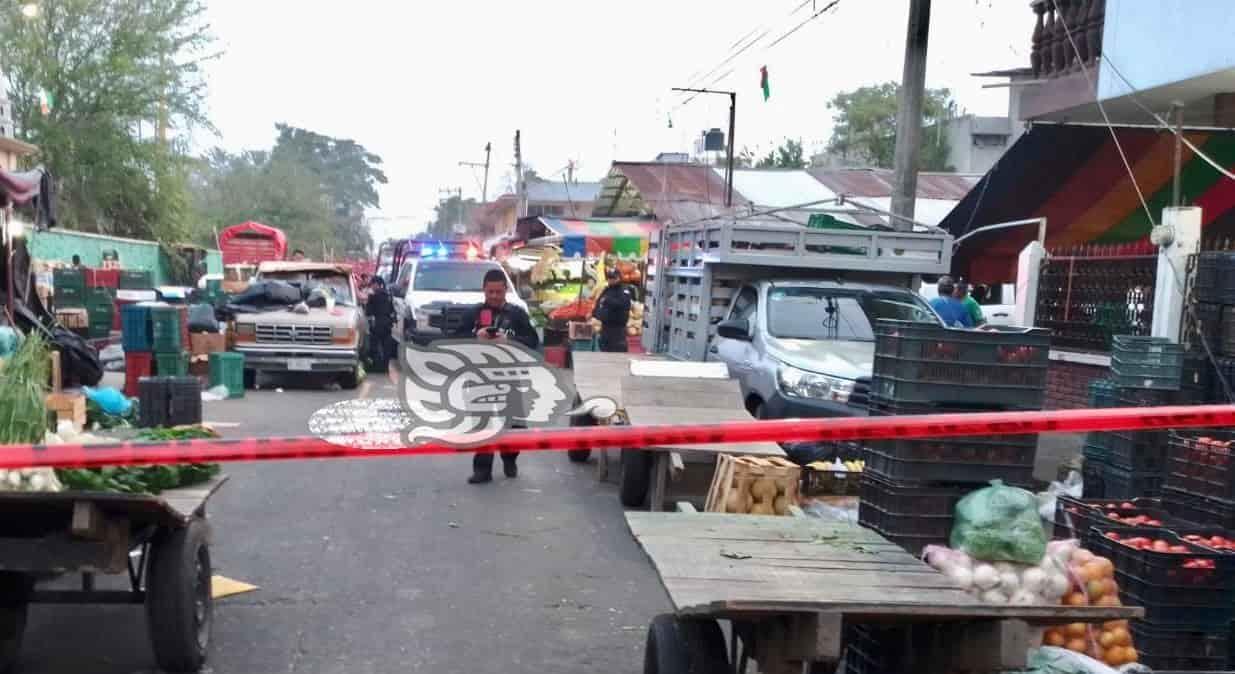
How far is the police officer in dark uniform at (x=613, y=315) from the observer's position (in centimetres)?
1458

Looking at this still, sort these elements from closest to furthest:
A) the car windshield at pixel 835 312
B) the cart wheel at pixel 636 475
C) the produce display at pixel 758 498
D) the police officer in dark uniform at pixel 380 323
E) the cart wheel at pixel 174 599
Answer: the cart wheel at pixel 174 599, the produce display at pixel 758 498, the cart wheel at pixel 636 475, the car windshield at pixel 835 312, the police officer in dark uniform at pixel 380 323

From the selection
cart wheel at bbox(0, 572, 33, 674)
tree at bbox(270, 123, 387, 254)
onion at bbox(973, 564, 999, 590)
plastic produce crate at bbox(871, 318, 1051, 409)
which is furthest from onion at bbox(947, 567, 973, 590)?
tree at bbox(270, 123, 387, 254)

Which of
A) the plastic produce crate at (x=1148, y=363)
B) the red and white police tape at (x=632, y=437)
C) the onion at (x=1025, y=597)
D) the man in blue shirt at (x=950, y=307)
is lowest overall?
the onion at (x=1025, y=597)

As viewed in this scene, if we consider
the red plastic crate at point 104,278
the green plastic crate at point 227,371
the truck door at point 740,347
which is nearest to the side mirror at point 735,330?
the truck door at point 740,347

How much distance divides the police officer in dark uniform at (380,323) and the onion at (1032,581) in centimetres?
1454

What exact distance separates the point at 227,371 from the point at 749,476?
9.55 m

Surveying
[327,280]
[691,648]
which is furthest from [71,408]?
[327,280]

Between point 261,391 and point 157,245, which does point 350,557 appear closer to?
point 261,391

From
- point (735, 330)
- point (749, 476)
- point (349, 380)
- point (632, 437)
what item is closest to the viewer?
point (632, 437)

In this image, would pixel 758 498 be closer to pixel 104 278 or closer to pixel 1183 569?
pixel 1183 569

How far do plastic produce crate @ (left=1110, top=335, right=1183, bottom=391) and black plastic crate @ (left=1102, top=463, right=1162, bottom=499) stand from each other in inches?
25.4

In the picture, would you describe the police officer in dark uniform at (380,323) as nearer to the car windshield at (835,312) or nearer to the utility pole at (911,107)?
the utility pole at (911,107)

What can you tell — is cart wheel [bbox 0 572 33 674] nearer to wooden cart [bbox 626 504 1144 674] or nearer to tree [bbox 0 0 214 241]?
wooden cart [bbox 626 504 1144 674]

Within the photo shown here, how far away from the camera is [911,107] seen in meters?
14.6
